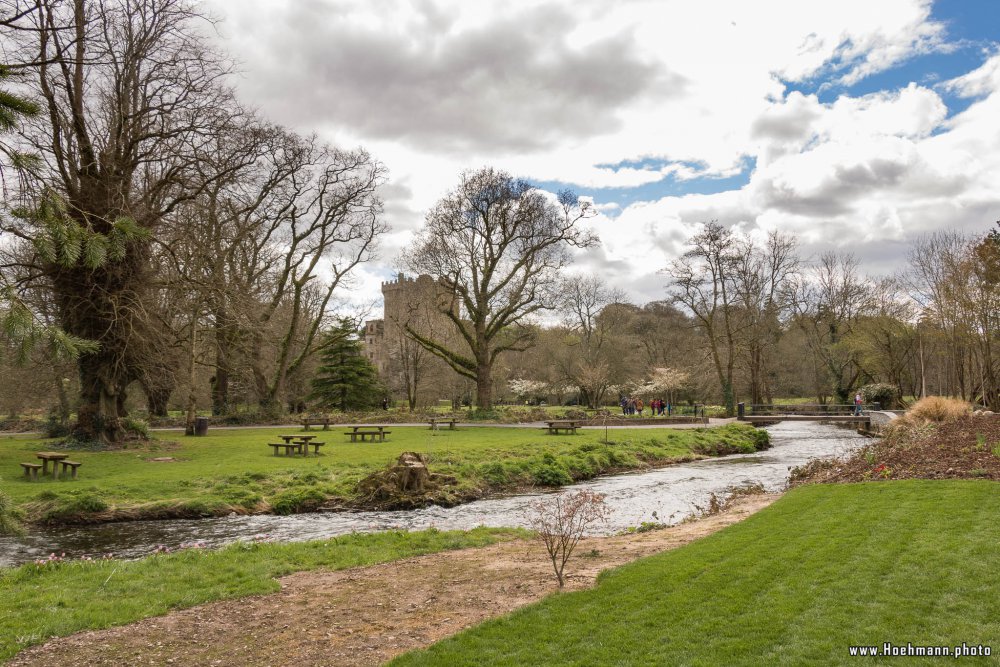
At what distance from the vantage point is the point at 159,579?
8.46 meters

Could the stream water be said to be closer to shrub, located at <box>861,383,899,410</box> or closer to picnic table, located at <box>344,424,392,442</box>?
picnic table, located at <box>344,424,392,442</box>

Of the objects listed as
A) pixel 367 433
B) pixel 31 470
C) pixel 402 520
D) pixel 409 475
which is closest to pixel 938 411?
pixel 409 475

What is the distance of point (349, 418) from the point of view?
37188mm

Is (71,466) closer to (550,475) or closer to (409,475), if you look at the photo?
(409,475)

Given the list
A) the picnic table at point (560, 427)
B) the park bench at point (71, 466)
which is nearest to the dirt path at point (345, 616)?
the park bench at point (71, 466)

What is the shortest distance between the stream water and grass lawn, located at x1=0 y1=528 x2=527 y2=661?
1.57 m

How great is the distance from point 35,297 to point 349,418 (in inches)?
723

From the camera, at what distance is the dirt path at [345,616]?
5832mm

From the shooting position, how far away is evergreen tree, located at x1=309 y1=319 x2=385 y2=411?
43812 millimetres

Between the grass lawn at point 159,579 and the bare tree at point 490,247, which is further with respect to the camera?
the bare tree at point 490,247

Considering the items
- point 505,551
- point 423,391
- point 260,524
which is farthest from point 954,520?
point 423,391

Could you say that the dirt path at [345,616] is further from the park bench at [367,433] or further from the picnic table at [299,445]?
the park bench at [367,433]

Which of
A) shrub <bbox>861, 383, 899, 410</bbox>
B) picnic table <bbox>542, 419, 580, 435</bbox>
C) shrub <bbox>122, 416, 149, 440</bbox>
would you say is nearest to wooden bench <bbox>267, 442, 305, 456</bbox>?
shrub <bbox>122, 416, 149, 440</bbox>

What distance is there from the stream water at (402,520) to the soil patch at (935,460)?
2318mm
